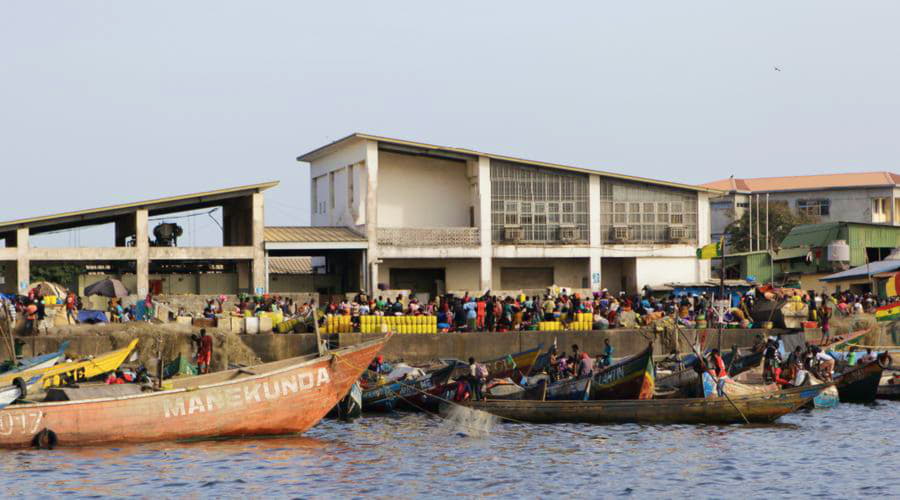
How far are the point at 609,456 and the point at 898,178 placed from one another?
78728 mm

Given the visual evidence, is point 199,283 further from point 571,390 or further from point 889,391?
point 889,391

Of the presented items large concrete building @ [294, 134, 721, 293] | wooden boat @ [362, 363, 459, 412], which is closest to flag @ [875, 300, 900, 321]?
large concrete building @ [294, 134, 721, 293]

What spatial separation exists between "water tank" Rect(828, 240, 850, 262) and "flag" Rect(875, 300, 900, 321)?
17715mm

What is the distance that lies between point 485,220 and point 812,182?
175ft

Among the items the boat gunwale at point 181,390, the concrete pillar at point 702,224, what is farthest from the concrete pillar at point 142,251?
the concrete pillar at point 702,224

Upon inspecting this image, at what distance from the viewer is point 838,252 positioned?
59500mm

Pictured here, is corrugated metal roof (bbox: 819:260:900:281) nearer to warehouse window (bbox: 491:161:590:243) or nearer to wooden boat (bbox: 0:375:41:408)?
warehouse window (bbox: 491:161:590:243)

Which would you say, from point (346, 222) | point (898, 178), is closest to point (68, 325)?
point (346, 222)

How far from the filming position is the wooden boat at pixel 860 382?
111 ft

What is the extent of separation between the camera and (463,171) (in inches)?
2098

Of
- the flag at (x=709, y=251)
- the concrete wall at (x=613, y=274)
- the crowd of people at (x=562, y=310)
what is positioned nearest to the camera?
the crowd of people at (x=562, y=310)

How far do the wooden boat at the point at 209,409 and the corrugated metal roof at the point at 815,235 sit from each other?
40.3 m

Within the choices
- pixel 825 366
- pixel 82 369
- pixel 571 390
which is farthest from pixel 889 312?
pixel 82 369

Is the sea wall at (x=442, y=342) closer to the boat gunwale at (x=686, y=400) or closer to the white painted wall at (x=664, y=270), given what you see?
the boat gunwale at (x=686, y=400)
